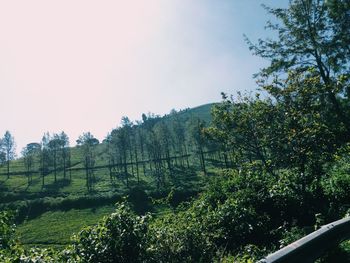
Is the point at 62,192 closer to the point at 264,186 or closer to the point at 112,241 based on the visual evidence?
the point at 264,186

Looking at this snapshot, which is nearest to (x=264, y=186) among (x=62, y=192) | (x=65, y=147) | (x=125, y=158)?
(x=62, y=192)

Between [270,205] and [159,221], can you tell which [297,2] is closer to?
[270,205]

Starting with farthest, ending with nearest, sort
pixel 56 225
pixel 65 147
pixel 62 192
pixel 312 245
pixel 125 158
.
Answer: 1. pixel 65 147
2. pixel 125 158
3. pixel 62 192
4. pixel 56 225
5. pixel 312 245

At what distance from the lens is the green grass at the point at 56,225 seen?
54.7 meters

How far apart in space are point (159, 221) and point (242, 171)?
17.1 ft

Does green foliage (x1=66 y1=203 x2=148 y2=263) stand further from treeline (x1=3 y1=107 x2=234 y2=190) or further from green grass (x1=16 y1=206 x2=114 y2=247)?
treeline (x1=3 y1=107 x2=234 y2=190)

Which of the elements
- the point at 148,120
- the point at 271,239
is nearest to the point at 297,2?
the point at 271,239

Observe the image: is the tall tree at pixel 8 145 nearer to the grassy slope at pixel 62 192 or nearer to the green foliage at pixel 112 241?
the grassy slope at pixel 62 192

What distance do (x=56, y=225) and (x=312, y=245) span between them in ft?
214

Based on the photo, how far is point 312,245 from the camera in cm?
468

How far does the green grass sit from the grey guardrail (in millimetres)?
49343

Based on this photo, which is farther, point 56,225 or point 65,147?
point 65,147

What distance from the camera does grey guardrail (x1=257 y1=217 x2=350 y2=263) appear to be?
3912 millimetres

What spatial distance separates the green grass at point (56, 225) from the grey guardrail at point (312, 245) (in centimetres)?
4934
